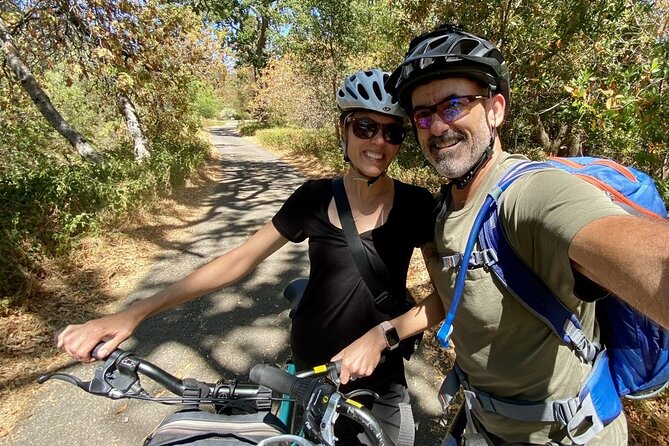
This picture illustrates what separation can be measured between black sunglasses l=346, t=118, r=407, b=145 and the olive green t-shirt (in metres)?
0.61

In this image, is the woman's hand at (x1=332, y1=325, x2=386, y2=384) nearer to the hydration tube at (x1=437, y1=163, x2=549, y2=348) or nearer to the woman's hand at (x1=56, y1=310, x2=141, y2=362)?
the hydration tube at (x1=437, y1=163, x2=549, y2=348)

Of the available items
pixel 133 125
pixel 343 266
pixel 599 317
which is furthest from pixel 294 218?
pixel 133 125

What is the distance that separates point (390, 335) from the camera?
1465 mm

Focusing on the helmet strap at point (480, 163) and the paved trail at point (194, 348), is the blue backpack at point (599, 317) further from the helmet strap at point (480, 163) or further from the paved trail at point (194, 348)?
the paved trail at point (194, 348)

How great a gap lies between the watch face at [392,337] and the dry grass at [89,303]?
190 centimetres

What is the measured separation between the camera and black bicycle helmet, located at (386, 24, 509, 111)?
128 cm

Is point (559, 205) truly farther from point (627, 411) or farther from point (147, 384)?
point (147, 384)

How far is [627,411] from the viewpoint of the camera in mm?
2334

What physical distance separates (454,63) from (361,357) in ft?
3.65

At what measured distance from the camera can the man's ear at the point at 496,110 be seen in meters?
1.34

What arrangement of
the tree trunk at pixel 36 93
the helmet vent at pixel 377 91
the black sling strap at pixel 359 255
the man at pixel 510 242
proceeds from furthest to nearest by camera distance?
the tree trunk at pixel 36 93
the helmet vent at pixel 377 91
the black sling strap at pixel 359 255
the man at pixel 510 242

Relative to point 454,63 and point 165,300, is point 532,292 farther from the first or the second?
point 165,300

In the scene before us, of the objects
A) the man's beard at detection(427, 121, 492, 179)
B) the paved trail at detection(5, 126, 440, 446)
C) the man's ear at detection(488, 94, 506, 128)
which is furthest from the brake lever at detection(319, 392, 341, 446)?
the paved trail at detection(5, 126, 440, 446)

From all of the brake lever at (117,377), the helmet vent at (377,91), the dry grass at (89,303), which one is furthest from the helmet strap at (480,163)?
the dry grass at (89,303)
